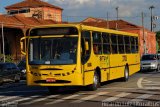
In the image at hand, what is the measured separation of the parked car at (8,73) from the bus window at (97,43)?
9.01 m

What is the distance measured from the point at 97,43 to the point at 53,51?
9.39 feet

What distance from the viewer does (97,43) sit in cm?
1927

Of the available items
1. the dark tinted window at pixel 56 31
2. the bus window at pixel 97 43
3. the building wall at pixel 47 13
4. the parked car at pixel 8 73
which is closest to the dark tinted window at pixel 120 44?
the bus window at pixel 97 43

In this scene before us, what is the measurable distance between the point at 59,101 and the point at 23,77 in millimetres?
16876

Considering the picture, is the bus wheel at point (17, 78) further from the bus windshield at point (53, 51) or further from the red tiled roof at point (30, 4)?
the red tiled roof at point (30, 4)

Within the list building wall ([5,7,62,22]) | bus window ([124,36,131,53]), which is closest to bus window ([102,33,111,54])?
bus window ([124,36,131,53])

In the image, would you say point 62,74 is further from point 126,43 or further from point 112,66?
point 126,43

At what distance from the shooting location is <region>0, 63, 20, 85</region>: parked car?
1054 inches

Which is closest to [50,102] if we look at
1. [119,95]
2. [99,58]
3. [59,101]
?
[59,101]

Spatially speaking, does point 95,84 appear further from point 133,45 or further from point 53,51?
point 133,45

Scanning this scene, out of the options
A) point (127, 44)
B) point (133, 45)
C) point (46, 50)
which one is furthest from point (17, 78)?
point (46, 50)

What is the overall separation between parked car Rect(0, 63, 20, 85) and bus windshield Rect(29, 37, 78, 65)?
9604 mm

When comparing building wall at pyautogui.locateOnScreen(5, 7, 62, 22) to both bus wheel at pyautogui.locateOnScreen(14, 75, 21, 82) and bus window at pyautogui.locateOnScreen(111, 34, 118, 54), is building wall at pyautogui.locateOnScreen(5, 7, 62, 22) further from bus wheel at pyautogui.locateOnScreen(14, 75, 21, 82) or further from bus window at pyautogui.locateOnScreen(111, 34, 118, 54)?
bus window at pyautogui.locateOnScreen(111, 34, 118, 54)

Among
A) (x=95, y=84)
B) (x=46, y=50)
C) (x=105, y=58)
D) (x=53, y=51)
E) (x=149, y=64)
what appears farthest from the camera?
(x=149, y=64)
